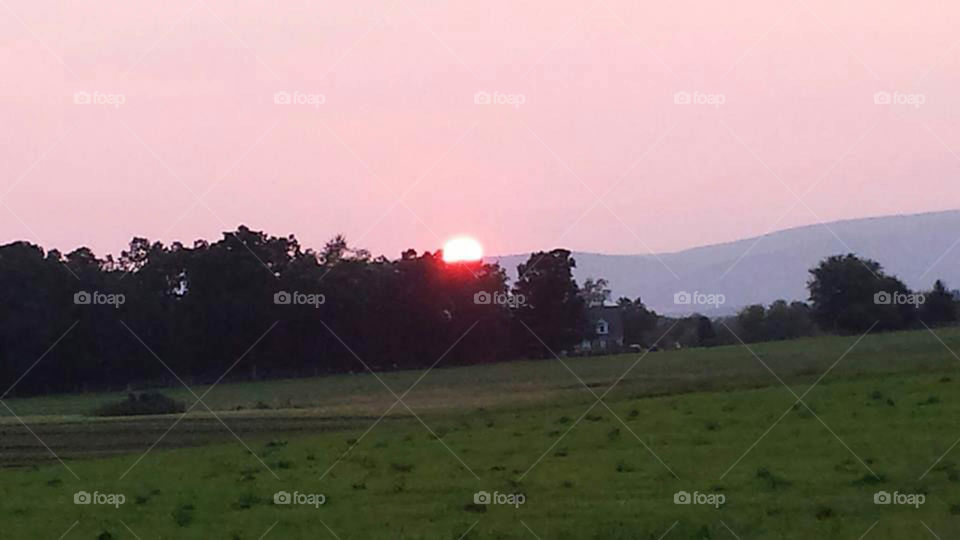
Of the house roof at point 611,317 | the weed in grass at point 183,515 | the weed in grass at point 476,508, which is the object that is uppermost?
the house roof at point 611,317

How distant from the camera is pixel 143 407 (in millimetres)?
57750

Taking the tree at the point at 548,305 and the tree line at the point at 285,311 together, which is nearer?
the tree line at the point at 285,311

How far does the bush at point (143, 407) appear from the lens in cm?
5684

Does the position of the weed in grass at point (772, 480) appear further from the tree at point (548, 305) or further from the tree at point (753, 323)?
the tree at point (753, 323)

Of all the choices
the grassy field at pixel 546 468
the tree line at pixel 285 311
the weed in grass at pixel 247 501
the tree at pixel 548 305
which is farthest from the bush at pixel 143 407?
the tree at pixel 548 305

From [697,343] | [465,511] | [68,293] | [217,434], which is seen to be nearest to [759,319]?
[697,343]

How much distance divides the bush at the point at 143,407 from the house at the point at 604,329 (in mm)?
39157

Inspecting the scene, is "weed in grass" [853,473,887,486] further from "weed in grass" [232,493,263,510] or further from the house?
the house

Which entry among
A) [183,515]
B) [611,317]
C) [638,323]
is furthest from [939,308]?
[183,515]

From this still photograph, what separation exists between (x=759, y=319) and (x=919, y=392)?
223ft

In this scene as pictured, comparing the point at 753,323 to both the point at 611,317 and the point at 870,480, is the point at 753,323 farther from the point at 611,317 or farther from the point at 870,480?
the point at 870,480

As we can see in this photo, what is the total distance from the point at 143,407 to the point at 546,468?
35.6 meters

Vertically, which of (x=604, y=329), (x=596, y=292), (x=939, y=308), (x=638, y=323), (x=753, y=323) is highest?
(x=596, y=292)

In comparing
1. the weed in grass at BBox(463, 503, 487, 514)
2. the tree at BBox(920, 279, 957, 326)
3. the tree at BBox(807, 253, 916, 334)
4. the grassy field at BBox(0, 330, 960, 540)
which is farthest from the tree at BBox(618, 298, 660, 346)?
the weed in grass at BBox(463, 503, 487, 514)
